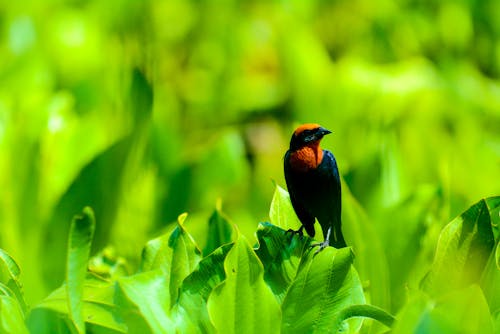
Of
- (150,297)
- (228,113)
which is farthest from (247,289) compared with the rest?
(228,113)

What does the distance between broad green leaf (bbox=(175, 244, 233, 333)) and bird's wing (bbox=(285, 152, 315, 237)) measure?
10cm

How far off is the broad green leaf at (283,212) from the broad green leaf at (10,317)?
364mm

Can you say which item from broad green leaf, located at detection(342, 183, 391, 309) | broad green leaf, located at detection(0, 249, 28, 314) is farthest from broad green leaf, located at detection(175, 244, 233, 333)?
broad green leaf, located at detection(342, 183, 391, 309)

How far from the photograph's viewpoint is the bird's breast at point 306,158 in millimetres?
1124

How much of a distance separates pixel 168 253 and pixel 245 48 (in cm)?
225

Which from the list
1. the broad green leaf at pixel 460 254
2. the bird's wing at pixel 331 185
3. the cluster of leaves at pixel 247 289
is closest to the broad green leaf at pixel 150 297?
the cluster of leaves at pixel 247 289

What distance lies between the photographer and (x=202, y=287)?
1.15 m

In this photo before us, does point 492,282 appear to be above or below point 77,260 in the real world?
below

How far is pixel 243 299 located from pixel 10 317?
0.93 feet

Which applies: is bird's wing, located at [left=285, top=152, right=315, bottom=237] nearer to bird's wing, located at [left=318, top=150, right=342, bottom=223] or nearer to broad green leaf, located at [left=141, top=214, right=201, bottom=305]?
bird's wing, located at [left=318, top=150, right=342, bottom=223]

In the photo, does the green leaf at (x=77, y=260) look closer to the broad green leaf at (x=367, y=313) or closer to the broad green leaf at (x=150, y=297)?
the broad green leaf at (x=150, y=297)

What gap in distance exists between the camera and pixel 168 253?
4.04ft

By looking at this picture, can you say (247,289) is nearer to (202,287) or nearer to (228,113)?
(202,287)

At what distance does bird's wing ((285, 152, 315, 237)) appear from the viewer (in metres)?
1.13
